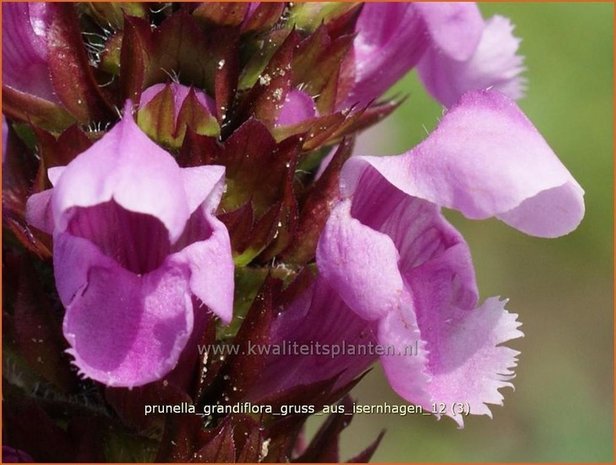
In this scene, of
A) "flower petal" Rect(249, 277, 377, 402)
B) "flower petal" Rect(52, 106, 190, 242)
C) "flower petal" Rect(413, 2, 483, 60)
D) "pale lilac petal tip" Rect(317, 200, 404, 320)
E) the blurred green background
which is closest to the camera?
"flower petal" Rect(52, 106, 190, 242)

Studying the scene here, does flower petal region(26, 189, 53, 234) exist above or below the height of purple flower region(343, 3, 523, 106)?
below

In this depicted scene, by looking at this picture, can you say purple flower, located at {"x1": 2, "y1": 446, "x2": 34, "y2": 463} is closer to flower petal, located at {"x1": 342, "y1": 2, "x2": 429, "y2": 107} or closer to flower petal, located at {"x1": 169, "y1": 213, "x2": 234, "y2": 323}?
flower petal, located at {"x1": 169, "y1": 213, "x2": 234, "y2": 323}

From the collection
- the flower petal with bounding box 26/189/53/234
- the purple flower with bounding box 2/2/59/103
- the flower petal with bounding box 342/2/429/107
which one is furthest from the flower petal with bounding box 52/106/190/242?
the flower petal with bounding box 342/2/429/107

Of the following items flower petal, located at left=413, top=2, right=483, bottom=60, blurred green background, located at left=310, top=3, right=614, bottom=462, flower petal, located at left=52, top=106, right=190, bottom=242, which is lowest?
blurred green background, located at left=310, top=3, right=614, bottom=462

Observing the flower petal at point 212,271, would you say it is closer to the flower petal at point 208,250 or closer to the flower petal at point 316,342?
the flower petal at point 208,250

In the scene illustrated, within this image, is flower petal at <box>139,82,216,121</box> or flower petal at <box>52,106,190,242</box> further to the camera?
flower petal at <box>139,82,216,121</box>

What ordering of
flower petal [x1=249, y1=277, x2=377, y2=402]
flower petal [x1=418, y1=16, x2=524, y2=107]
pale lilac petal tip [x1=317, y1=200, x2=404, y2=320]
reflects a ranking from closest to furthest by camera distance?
pale lilac petal tip [x1=317, y1=200, x2=404, y2=320], flower petal [x1=249, y1=277, x2=377, y2=402], flower petal [x1=418, y1=16, x2=524, y2=107]

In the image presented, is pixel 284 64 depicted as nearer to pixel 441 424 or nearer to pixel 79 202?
pixel 79 202

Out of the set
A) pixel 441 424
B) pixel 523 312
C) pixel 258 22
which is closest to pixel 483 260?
pixel 523 312
